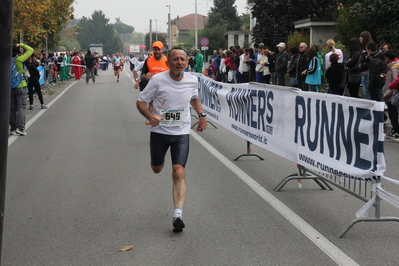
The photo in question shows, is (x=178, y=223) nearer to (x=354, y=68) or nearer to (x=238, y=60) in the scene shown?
(x=354, y=68)

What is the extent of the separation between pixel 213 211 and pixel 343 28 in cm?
2001

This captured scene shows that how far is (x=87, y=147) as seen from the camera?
11.5 meters

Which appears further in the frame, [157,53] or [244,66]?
[244,66]

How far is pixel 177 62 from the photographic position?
6.15 m

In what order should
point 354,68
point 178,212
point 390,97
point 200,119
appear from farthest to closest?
1. point 354,68
2. point 390,97
3. point 200,119
4. point 178,212

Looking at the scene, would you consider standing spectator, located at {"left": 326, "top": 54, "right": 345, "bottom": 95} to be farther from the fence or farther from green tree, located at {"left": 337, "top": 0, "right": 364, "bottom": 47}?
green tree, located at {"left": 337, "top": 0, "right": 364, "bottom": 47}

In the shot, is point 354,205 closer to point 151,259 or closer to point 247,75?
point 151,259

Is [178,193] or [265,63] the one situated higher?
[265,63]

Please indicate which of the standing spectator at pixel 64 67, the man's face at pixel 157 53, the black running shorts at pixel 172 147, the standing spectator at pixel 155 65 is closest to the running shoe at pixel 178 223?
the black running shorts at pixel 172 147

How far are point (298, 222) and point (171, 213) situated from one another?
1353 millimetres

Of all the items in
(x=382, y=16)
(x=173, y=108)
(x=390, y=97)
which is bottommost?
(x=390, y=97)

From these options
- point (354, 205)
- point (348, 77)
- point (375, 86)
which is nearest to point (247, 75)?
point (348, 77)

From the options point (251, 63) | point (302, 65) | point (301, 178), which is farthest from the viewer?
point (251, 63)

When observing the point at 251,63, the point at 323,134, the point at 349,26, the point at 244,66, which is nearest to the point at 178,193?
the point at 323,134
